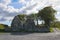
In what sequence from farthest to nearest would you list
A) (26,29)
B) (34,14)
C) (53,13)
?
(34,14)
(53,13)
(26,29)

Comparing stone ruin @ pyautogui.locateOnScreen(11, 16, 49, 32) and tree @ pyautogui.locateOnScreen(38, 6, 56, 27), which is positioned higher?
tree @ pyautogui.locateOnScreen(38, 6, 56, 27)

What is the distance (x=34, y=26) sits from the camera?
66.8m

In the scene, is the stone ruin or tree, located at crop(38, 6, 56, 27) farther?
tree, located at crop(38, 6, 56, 27)

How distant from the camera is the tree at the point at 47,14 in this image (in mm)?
72188

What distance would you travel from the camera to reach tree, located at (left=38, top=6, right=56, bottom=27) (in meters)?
72.2

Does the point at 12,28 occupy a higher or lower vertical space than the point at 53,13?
lower

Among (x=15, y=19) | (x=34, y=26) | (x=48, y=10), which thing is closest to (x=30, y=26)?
(x=34, y=26)

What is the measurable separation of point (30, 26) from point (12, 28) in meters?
6.17

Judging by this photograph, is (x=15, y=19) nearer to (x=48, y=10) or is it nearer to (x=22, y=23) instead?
(x=22, y=23)

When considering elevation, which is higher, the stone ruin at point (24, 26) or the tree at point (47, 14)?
the tree at point (47, 14)

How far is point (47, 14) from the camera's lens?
73.1m

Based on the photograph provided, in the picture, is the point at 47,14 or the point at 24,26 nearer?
the point at 24,26

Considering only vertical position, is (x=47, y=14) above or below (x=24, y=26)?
above

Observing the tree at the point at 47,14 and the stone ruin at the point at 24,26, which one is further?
the tree at the point at 47,14
